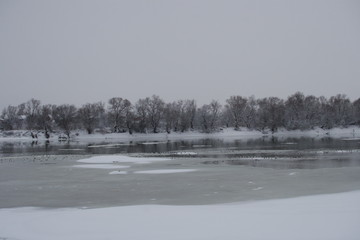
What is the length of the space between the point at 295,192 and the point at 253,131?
10795 centimetres

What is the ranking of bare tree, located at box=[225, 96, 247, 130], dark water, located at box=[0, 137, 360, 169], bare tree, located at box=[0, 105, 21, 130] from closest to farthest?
dark water, located at box=[0, 137, 360, 169] < bare tree, located at box=[225, 96, 247, 130] < bare tree, located at box=[0, 105, 21, 130]

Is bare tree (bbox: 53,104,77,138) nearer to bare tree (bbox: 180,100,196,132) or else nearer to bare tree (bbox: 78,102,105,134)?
bare tree (bbox: 78,102,105,134)

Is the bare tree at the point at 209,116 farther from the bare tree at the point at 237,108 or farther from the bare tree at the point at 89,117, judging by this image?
the bare tree at the point at 89,117

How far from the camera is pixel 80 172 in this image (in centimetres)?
2480

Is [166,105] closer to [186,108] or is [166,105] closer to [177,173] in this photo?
[186,108]

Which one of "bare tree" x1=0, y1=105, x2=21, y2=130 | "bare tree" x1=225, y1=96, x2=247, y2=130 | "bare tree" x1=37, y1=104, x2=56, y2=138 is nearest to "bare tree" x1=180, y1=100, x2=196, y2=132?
"bare tree" x1=225, y1=96, x2=247, y2=130

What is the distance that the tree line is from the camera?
396 ft

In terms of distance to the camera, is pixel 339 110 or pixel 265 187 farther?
pixel 339 110

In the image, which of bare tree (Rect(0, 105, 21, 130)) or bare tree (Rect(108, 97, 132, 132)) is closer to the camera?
bare tree (Rect(108, 97, 132, 132))

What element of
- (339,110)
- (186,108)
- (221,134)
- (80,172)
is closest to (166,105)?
(186,108)

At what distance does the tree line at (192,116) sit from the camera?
4756 inches

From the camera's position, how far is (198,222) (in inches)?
442

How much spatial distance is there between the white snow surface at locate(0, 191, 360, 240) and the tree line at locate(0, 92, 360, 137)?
10637cm

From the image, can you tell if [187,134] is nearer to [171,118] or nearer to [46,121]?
[171,118]
